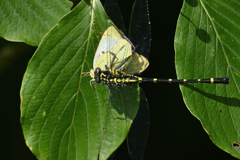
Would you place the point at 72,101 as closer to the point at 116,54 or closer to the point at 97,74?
the point at 97,74

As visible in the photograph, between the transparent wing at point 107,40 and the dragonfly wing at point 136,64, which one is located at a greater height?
the transparent wing at point 107,40

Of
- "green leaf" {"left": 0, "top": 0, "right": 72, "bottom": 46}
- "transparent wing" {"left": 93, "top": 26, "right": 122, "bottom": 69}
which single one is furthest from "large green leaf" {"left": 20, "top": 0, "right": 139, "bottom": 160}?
"green leaf" {"left": 0, "top": 0, "right": 72, "bottom": 46}

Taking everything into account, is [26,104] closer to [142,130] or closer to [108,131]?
[108,131]

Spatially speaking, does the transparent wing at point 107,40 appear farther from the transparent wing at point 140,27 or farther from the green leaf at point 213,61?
the green leaf at point 213,61

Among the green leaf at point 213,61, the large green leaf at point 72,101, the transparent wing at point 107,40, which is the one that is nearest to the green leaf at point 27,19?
the large green leaf at point 72,101

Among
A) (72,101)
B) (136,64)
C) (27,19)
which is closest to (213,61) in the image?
(136,64)

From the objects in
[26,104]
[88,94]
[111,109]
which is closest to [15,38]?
[26,104]

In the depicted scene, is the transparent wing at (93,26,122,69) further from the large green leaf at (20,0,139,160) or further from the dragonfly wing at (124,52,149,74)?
the dragonfly wing at (124,52,149,74)
